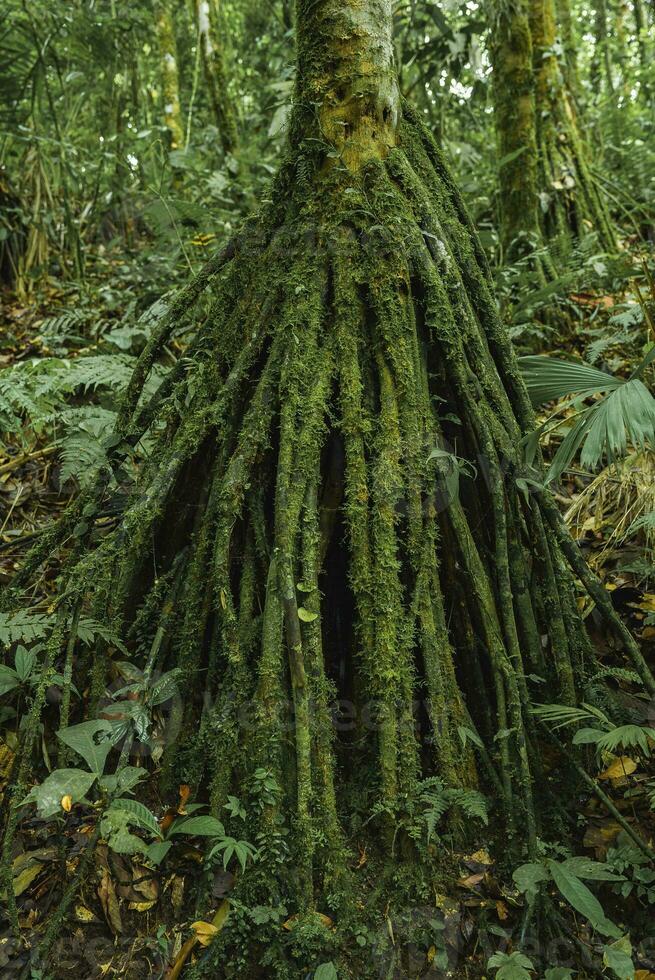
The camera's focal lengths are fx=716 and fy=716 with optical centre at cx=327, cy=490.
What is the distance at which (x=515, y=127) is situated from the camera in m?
4.72

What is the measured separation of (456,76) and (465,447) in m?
3.59

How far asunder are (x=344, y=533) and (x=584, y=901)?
1.13 metres

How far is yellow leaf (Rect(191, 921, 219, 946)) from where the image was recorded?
1765mm

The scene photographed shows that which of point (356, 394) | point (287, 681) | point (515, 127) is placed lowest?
point (287, 681)

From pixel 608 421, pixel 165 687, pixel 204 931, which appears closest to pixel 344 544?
pixel 165 687

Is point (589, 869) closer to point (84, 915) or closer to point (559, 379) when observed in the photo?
point (84, 915)

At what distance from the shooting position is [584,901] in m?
1.69

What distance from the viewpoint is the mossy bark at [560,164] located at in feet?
15.5

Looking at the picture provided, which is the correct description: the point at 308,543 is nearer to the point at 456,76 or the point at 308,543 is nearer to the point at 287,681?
the point at 287,681

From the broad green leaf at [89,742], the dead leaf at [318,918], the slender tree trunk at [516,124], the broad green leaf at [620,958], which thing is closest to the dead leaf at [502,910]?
the broad green leaf at [620,958]

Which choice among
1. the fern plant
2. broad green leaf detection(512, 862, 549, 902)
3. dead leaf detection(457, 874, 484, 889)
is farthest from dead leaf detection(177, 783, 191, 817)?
the fern plant

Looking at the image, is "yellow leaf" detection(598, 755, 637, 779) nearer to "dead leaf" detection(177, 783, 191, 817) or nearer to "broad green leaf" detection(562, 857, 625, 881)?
"broad green leaf" detection(562, 857, 625, 881)

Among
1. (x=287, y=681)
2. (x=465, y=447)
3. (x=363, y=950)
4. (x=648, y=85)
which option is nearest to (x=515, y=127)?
(x=465, y=447)

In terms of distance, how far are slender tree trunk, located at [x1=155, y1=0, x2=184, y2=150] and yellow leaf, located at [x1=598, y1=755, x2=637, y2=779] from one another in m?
6.24
